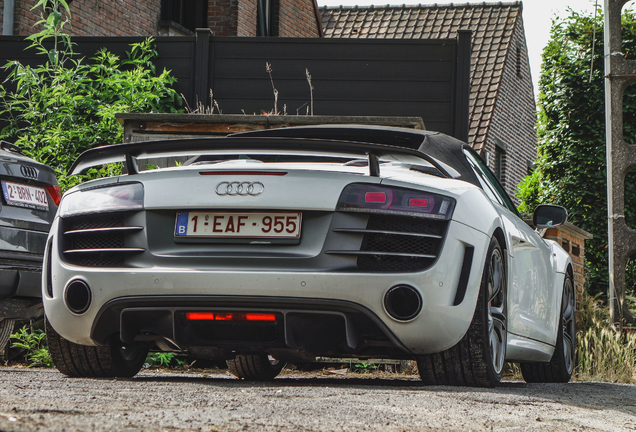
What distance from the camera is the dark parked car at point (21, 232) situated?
530 cm

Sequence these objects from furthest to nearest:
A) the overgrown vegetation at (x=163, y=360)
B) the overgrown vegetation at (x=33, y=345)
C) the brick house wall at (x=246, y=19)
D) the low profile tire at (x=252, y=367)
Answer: the brick house wall at (x=246, y=19)
the overgrown vegetation at (x=163, y=360)
the overgrown vegetation at (x=33, y=345)
the low profile tire at (x=252, y=367)

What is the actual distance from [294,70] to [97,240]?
7018mm

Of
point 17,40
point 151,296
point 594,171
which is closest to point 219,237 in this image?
point 151,296

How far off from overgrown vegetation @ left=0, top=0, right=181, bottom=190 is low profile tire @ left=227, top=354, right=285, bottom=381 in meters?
2.52

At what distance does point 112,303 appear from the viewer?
3697mm

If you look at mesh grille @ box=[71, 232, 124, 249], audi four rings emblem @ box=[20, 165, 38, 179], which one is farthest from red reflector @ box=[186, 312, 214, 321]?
audi four rings emblem @ box=[20, 165, 38, 179]

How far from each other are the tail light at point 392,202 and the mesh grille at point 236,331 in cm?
60

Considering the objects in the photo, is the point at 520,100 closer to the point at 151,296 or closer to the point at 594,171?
the point at 594,171

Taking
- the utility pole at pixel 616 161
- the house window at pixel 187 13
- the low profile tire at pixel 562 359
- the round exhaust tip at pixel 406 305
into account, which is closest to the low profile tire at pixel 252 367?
the round exhaust tip at pixel 406 305

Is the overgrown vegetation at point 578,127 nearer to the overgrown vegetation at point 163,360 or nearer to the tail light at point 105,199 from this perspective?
the overgrown vegetation at point 163,360

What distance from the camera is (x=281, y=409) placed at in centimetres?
282

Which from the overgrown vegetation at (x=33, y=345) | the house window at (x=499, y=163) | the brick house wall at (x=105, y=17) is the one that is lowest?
the overgrown vegetation at (x=33, y=345)

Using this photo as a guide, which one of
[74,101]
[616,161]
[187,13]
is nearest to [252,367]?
[74,101]

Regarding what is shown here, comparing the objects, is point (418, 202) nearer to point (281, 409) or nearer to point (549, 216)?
point (281, 409)
